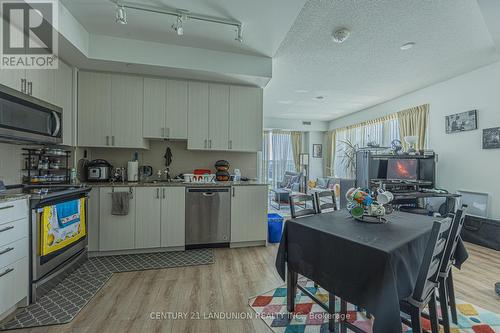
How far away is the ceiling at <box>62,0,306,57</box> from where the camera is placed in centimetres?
→ 213

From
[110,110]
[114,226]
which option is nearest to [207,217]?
[114,226]

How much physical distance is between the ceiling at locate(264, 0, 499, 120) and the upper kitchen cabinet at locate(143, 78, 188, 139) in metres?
1.57

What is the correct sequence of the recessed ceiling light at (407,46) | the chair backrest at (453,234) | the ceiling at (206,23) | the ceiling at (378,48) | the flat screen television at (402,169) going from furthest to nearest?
the flat screen television at (402,169) < the recessed ceiling light at (407,46) < the ceiling at (378,48) < the ceiling at (206,23) < the chair backrest at (453,234)

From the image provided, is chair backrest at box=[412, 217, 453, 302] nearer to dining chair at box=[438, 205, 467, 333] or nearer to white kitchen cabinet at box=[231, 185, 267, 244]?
dining chair at box=[438, 205, 467, 333]

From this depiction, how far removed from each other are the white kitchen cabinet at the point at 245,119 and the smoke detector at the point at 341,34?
1355 mm

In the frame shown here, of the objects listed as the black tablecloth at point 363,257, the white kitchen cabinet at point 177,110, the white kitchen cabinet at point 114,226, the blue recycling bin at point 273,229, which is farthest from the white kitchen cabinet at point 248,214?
the black tablecloth at point 363,257

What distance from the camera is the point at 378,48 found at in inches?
117

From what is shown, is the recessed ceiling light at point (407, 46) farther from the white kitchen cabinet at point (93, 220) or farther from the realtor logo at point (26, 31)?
the white kitchen cabinet at point (93, 220)

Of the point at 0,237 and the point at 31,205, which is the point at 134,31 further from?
the point at 0,237

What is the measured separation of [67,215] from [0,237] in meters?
0.64

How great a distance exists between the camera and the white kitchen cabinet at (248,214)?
3.25m

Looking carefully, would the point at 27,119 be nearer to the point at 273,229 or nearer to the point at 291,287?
the point at 291,287

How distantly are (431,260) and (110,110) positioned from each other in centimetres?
376

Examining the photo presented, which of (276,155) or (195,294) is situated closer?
(195,294)
